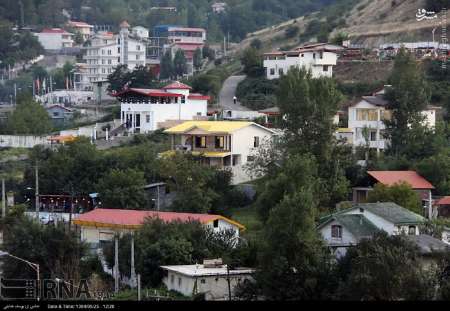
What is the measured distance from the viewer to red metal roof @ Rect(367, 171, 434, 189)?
22141 millimetres

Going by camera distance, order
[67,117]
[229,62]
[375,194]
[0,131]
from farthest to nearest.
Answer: [229,62] → [67,117] → [0,131] → [375,194]

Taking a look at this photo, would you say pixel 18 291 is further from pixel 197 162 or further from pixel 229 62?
pixel 229 62

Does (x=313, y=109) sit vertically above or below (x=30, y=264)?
above

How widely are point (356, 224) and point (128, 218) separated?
12.3 ft

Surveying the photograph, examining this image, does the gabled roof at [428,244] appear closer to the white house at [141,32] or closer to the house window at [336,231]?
the house window at [336,231]

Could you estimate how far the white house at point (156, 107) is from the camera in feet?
100

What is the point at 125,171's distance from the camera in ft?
77.5

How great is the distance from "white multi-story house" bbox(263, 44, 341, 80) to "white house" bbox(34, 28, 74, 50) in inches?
1153

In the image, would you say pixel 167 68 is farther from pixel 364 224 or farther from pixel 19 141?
pixel 364 224

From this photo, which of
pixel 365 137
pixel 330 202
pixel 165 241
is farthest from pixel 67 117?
pixel 165 241

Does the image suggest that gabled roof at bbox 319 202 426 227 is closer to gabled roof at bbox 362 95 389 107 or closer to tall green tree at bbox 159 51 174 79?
gabled roof at bbox 362 95 389 107

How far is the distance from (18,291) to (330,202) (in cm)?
734

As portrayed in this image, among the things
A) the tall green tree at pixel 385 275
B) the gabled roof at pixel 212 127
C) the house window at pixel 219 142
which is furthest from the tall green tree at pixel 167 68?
the tall green tree at pixel 385 275

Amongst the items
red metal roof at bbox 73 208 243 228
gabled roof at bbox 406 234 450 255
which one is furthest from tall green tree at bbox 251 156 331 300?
red metal roof at bbox 73 208 243 228
